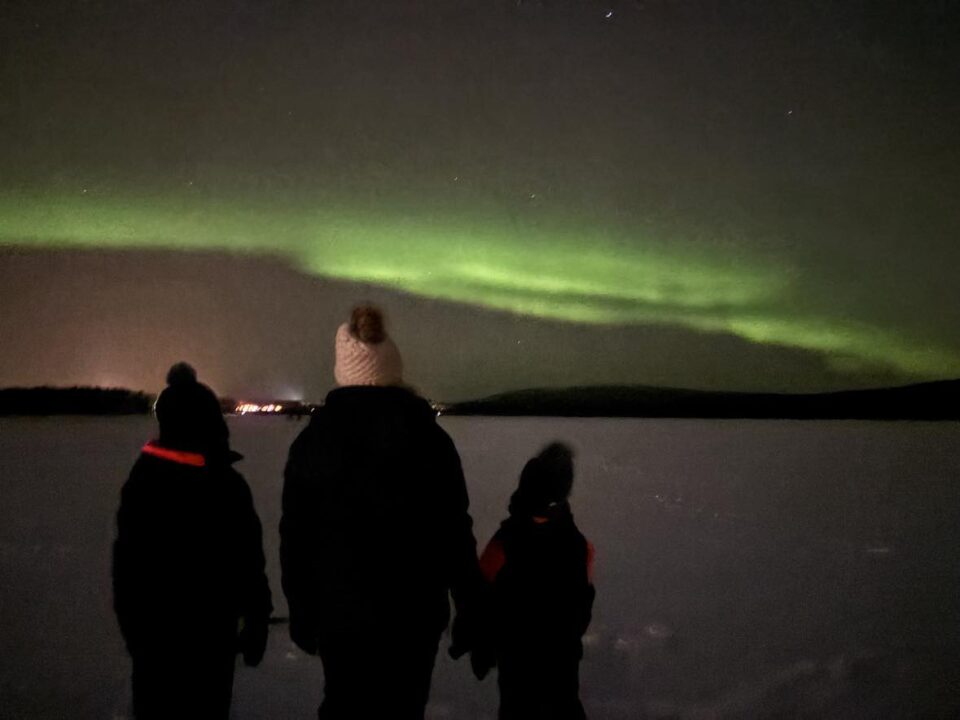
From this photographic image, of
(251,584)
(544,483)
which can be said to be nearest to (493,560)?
(544,483)

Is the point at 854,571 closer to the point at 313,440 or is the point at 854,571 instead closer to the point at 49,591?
the point at 313,440

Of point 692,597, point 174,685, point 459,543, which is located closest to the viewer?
point 459,543

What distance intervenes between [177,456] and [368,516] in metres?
0.62

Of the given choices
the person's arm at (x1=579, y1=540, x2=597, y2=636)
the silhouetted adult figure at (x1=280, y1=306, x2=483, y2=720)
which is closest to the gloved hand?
the silhouetted adult figure at (x1=280, y1=306, x2=483, y2=720)

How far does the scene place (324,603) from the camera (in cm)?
212

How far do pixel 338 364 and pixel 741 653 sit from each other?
3157mm

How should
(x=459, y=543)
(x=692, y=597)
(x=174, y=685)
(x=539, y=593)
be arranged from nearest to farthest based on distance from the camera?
(x=459, y=543) < (x=174, y=685) < (x=539, y=593) < (x=692, y=597)

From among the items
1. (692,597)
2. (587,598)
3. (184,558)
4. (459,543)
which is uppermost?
(459,543)

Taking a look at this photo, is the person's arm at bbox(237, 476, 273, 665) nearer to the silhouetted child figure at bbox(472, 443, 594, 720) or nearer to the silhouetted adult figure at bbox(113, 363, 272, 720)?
the silhouetted adult figure at bbox(113, 363, 272, 720)

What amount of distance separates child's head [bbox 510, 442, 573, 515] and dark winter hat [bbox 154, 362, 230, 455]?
926mm

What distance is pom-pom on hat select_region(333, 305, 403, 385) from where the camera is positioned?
7.15ft

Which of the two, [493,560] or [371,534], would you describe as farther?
[493,560]

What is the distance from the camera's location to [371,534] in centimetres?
211

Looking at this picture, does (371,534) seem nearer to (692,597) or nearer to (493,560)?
(493,560)
